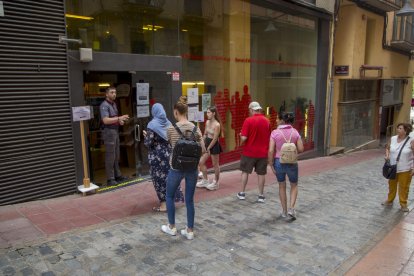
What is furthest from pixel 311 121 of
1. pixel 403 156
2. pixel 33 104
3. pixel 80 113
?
pixel 33 104

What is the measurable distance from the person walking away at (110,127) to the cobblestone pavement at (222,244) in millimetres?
1816

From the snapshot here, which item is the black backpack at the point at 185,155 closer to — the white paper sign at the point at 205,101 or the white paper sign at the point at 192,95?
the white paper sign at the point at 192,95

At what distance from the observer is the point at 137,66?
721cm

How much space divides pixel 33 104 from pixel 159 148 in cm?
218

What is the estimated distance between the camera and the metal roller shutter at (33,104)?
554 cm

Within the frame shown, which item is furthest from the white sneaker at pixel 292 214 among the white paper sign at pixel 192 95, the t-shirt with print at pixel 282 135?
the white paper sign at pixel 192 95

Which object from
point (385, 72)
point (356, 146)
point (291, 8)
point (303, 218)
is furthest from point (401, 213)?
point (385, 72)

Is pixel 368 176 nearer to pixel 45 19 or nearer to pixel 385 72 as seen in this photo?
pixel 45 19

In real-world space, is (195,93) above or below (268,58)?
below

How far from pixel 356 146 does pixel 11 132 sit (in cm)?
1481

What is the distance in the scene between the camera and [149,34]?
7.70m

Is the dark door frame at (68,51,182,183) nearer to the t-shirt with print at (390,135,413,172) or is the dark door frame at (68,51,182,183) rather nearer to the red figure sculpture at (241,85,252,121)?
the red figure sculpture at (241,85,252,121)

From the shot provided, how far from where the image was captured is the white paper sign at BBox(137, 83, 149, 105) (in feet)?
24.5

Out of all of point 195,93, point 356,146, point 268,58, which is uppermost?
point 268,58
